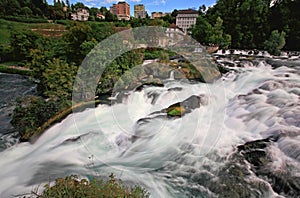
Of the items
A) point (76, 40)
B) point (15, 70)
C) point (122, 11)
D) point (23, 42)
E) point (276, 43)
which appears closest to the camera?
point (76, 40)

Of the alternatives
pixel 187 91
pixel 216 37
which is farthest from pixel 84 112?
pixel 216 37

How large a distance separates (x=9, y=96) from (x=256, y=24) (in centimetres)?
2092

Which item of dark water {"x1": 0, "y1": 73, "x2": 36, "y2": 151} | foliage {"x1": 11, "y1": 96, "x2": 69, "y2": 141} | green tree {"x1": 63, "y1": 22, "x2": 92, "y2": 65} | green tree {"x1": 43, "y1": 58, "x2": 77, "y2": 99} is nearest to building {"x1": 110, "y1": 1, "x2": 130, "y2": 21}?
dark water {"x1": 0, "y1": 73, "x2": 36, "y2": 151}

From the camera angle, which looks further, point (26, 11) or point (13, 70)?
point (26, 11)

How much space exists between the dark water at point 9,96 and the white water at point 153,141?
746 millimetres

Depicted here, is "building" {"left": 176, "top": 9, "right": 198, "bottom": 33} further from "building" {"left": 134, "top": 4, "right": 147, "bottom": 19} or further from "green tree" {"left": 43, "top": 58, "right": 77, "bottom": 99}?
"green tree" {"left": 43, "top": 58, "right": 77, "bottom": 99}

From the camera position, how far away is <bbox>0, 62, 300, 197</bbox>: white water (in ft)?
15.2

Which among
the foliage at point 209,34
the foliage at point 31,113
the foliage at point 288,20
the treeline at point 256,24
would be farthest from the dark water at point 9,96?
the foliage at point 288,20

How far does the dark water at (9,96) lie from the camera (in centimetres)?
632

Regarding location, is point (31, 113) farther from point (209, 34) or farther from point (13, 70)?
point (209, 34)

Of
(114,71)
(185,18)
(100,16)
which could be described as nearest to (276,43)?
(185,18)

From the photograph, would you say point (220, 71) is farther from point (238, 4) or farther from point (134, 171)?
point (238, 4)

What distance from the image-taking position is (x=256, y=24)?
20828 millimetres

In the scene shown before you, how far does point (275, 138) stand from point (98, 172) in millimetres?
4312
